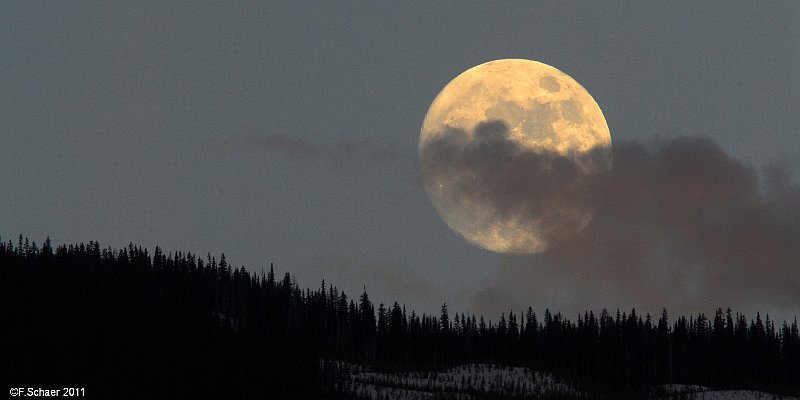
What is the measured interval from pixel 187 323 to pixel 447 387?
51.1 m

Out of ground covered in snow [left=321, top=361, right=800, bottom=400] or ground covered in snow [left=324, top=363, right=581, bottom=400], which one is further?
A: ground covered in snow [left=321, top=361, right=800, bottom=400]

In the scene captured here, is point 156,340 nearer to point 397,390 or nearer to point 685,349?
point 397,390

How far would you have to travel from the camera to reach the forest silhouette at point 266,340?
14250cm

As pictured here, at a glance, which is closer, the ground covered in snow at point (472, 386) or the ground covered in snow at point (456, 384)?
the ground covered in snow at point (456, 384)

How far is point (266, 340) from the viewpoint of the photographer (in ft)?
538

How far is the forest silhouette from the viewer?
468 feet

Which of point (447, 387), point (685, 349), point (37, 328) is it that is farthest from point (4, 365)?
point (685, 349)

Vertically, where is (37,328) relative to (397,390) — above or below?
above

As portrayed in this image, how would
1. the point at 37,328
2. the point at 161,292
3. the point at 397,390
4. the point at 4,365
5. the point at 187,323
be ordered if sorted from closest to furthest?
the point at 397,390, the point at 4,365, the point at 37,328, the point at 187,323, the point at 161,292

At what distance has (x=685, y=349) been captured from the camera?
187 m

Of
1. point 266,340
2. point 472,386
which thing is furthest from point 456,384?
point 266,340

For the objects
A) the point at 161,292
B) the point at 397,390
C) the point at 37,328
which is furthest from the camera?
the point at 161,292

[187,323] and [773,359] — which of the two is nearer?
[187,323]

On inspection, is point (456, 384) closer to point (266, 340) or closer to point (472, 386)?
point (472, 386)
